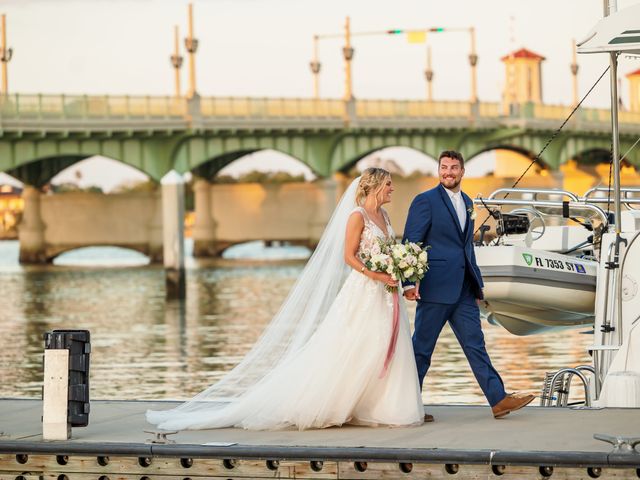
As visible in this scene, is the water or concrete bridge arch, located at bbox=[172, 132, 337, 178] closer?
the water

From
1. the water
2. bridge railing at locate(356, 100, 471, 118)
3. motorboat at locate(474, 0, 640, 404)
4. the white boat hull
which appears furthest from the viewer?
bridge railing at locate(356, 100, 471, 118)

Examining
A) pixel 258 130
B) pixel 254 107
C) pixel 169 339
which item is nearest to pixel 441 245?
pixel 169 339

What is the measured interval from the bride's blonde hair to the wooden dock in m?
1.62

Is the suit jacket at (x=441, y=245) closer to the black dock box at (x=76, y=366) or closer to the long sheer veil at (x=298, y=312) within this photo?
the long sheer veil at (x=298, y=312)

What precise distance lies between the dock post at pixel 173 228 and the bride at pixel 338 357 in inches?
1491

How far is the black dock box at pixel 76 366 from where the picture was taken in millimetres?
9742

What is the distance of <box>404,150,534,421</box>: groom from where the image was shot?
10383 millimetres

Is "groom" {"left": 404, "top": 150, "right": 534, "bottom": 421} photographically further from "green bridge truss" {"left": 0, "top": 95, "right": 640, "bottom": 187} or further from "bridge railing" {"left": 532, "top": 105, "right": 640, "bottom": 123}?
"bridge railing" {"left": 532, "top": 105, "right": 640, "bottom": 123}

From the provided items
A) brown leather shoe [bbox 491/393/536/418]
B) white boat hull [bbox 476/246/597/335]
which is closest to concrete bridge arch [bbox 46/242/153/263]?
white boat hull [bbox 476/246/597/335]

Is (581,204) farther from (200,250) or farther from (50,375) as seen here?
(200,250)

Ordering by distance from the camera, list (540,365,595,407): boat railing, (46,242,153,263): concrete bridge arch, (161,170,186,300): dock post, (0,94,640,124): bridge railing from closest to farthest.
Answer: (540,365,595,407): boat railing
(161,170,186,300): dock post
(0,94,640,124): bridge railing
(46,242,153,263): concrete bridge arch

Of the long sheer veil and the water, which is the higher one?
the long sheer veil

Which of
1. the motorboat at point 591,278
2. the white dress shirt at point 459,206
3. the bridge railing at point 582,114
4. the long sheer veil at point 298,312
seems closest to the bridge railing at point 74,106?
the bridge railing at point 582,114

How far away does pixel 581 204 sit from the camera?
45.4 feet
